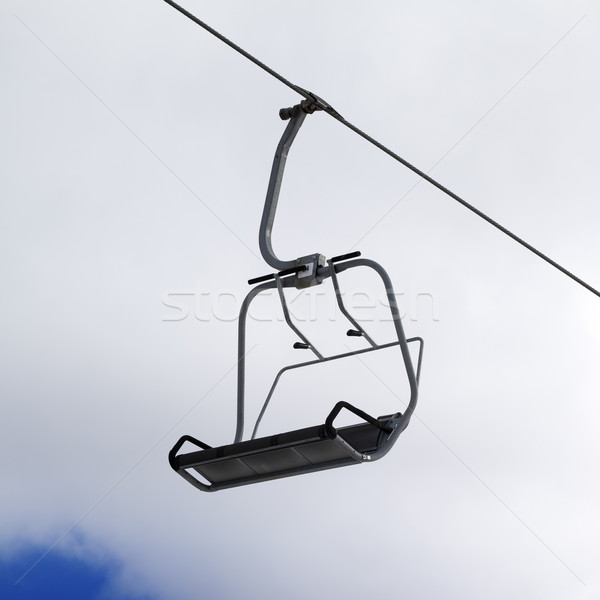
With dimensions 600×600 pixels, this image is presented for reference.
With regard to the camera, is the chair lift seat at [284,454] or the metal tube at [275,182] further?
the metal tube at [275,182]

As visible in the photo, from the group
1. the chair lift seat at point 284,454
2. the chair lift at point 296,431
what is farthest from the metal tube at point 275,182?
the chair lift seat at point 284,454

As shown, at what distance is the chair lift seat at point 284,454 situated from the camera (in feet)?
19.6

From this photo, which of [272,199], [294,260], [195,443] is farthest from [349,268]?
[195,443]

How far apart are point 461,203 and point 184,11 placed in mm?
2407

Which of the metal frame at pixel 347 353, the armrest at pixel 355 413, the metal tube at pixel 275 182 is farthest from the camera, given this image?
the metal tube at pixel 275 182

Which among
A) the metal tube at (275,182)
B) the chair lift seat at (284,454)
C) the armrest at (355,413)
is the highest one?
the metal tube at (275,182)

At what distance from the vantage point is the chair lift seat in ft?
19.6

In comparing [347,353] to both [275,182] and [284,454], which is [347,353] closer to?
[284,454]

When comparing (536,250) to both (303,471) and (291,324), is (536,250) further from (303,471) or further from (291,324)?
(303,471)

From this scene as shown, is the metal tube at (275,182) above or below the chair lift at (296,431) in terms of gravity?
above

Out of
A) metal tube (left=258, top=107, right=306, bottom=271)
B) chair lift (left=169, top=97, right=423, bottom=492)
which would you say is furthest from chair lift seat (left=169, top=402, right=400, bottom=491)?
metal tube (left=258, top=107, right=306, bottom=271)

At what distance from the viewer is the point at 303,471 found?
6.27 meters

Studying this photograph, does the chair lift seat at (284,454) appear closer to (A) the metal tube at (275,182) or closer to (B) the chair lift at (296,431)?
(B) the chair lift at (296,431)

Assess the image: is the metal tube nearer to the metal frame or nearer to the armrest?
the metal frame
